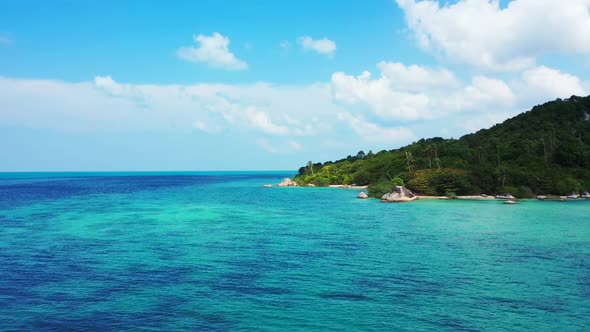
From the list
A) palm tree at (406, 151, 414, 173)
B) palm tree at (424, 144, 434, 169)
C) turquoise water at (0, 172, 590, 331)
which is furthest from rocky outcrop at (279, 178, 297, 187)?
turquoise water at (0, 172, 590, 331)

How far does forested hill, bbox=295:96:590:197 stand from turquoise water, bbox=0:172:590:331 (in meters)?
53.7

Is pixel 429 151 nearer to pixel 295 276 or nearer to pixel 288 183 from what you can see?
pixel 288 183

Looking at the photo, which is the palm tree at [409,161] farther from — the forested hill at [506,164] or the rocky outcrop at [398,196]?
the rocky outcrop at [398,196]

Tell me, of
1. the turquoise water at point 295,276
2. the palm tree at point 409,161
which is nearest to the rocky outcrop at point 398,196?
the palm tree at point 409,161

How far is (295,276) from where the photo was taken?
3403 cm

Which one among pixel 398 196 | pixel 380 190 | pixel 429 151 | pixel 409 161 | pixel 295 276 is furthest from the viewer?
pixel 429 151

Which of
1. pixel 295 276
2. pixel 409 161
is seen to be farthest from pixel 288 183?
pixel 295 276

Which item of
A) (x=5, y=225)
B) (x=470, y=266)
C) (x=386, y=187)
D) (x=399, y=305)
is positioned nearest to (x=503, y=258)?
(x=470, y=266)

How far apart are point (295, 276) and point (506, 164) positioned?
11568 centimetres

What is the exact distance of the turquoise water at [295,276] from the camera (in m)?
24.6

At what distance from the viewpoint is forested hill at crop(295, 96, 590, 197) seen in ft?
384

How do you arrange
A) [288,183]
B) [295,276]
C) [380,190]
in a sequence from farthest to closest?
[288,183]
[380,190]
[295,276]

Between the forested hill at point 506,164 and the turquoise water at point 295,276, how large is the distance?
53.7m

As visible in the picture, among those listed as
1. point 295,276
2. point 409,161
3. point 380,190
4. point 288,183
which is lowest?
point 295,276
